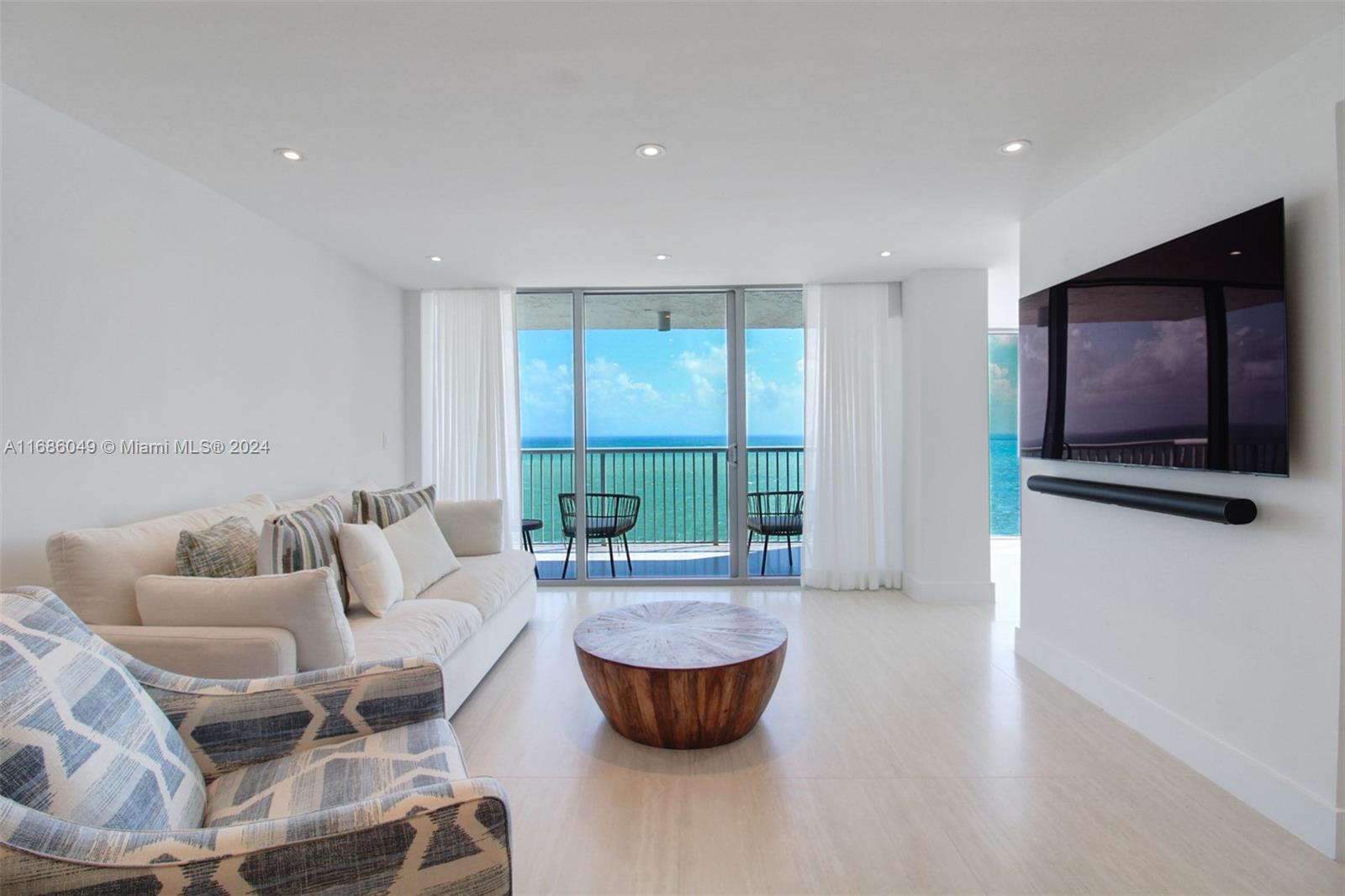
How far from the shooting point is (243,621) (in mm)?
1978

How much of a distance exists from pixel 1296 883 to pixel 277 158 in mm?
4069

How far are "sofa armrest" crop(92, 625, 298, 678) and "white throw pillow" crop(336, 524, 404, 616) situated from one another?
0.81 metres

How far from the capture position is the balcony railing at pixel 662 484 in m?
6.07

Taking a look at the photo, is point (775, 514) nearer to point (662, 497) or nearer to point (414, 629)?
point (662, 497)

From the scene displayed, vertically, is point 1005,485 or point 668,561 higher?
point 1005,485

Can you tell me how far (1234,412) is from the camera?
6.86ft

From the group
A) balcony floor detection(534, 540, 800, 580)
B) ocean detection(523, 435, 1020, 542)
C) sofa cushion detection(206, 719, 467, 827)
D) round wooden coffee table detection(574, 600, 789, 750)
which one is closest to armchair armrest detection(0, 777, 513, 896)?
sofa cushion detection(206, 719, 467, 827)

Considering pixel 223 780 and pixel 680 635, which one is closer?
pixel 223 780

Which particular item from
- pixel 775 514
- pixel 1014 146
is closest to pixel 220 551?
pixel 1014 146

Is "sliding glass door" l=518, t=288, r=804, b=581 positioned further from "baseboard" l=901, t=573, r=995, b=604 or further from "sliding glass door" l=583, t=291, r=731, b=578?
"baseboard" l=901, t=573, r=995, b=604

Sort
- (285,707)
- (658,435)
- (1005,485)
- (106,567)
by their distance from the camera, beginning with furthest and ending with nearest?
1. (1005,485)
2. (658,435)
3. (106,567)
4. (285,707)

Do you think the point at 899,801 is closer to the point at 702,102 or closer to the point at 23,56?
the point at 702,102

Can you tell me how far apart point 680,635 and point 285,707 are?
58.9 inches

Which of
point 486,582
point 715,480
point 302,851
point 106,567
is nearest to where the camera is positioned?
point 302,851
